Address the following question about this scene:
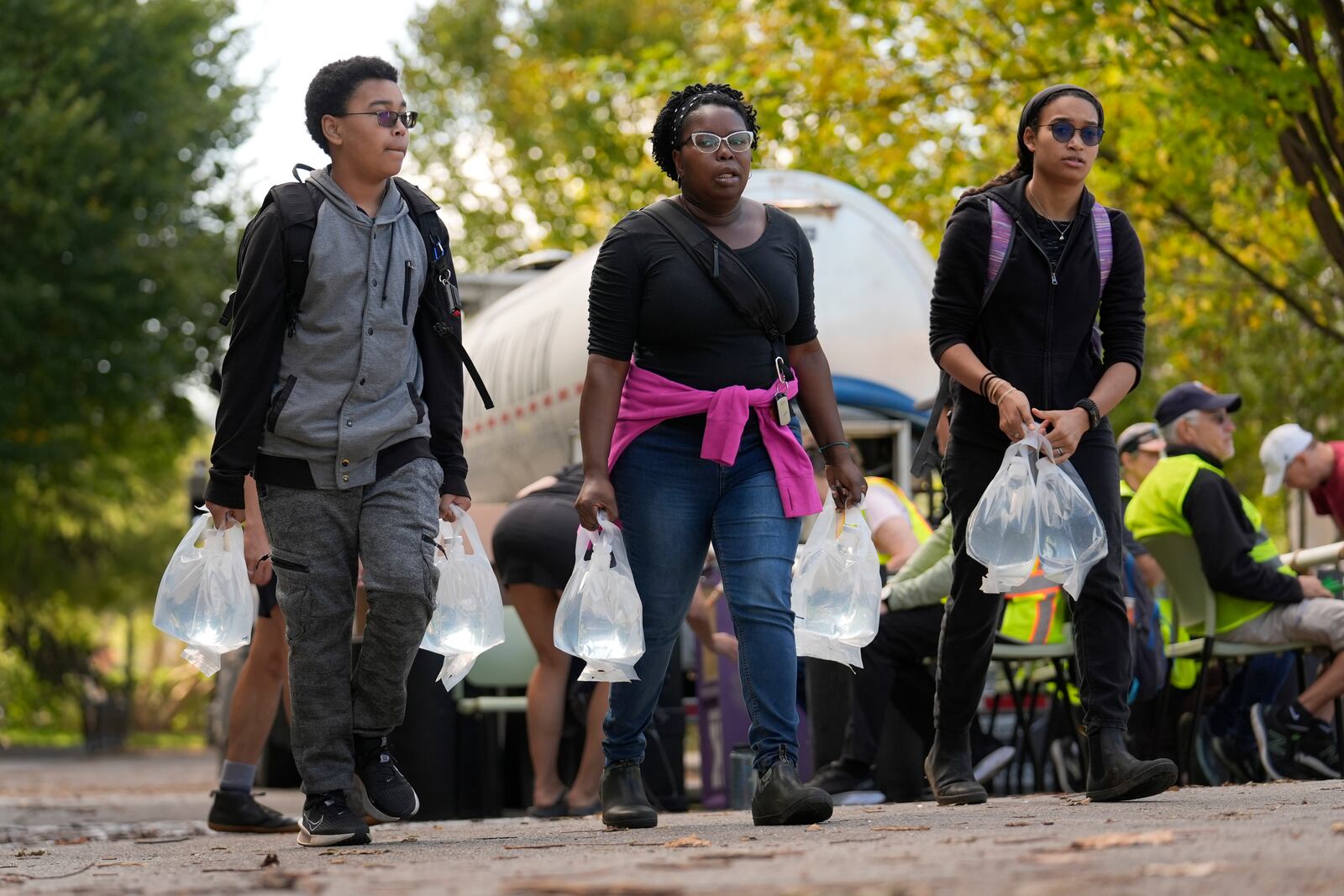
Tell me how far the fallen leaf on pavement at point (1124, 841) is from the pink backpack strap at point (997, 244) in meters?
2.11

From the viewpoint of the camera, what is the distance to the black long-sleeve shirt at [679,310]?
5.98 metres

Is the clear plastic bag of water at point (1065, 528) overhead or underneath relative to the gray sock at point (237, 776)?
overhead

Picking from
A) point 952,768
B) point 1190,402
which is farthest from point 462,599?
point 1190,402

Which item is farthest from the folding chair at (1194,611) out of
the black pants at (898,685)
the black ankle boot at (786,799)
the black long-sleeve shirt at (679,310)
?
the black long-sleeve shirt at (679,310)

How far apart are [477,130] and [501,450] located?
19.8 m

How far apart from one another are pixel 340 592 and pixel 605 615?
754mm

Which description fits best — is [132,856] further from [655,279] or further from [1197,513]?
[1197,513]

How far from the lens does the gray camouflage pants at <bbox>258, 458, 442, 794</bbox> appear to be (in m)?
5.75

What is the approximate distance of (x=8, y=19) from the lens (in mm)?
22375

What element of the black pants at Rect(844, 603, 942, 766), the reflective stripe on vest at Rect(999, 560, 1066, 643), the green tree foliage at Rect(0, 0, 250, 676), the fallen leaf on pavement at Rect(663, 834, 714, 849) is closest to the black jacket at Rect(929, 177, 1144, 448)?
the fallen leaf on pavement at Rect(663, 834, 714, 849)

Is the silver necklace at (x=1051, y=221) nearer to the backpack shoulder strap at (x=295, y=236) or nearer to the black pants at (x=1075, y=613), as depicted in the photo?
the black pants at (x=1075, y=613)

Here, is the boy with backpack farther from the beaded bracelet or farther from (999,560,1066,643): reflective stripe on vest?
(999,560,1066,643): reflective stripe on vest

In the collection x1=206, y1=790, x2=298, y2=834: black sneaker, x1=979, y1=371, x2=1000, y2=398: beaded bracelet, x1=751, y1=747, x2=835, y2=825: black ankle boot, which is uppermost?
x1=979, y1=371, x2=1000, y2=398: beaded bracelet

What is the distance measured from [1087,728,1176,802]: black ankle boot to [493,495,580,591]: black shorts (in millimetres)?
3062
